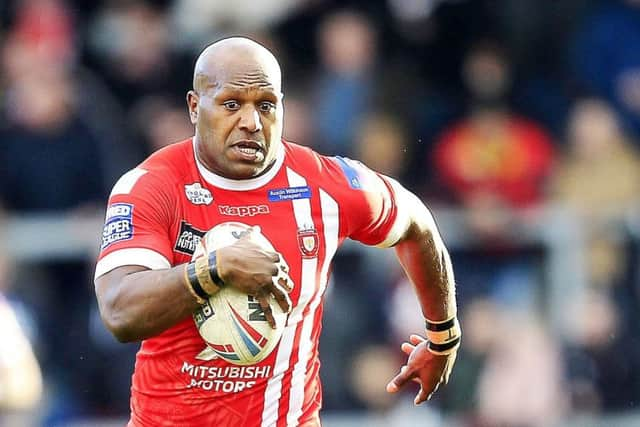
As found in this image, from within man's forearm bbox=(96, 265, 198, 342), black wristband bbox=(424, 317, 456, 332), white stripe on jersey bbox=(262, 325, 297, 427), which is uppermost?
man's forearm bbox=(96, 265, 198, 342)

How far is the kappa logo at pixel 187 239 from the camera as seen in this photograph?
19.6 feet

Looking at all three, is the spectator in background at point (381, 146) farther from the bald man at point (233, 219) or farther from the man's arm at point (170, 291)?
the man's arm at point (170, 291)

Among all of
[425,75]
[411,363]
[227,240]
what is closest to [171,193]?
[227,240]

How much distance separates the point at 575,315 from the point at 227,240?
647 cm

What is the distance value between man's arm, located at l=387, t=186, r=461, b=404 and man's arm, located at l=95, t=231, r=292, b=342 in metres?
1.13

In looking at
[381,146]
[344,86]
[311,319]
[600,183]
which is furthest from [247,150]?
[600,183]

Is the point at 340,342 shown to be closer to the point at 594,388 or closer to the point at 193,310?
the point at 594,388

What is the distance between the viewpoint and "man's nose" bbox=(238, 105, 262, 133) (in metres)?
5.97

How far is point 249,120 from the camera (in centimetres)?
598

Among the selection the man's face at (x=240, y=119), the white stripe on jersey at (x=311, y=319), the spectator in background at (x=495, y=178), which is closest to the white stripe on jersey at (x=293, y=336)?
the white stripe on jersey at (x=311, y=319)

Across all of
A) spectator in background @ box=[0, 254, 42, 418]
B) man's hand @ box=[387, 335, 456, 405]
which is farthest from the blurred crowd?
man's hand @ box=[387, 335, 456, 405]

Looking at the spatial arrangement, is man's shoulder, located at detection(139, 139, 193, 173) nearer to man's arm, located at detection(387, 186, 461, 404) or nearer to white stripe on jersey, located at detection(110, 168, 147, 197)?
white stripe on jersey, located at detection(110, 168, 147, 197)

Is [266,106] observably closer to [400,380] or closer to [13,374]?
[400,380]

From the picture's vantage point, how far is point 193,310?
5637 mm
